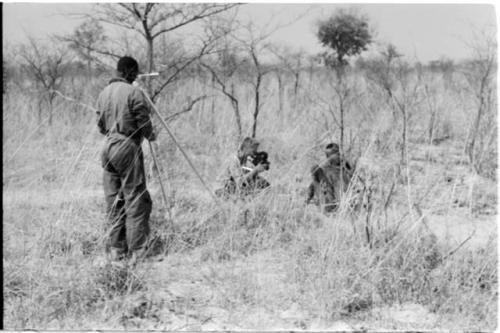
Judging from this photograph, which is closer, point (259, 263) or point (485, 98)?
point (259, 263)

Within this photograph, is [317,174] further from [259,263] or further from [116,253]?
[116,253]

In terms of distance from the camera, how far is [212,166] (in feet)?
20.1

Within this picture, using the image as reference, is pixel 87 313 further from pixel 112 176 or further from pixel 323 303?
pixel 323 303

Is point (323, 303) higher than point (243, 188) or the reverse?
the reverse

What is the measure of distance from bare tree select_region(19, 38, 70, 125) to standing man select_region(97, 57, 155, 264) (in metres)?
6.85

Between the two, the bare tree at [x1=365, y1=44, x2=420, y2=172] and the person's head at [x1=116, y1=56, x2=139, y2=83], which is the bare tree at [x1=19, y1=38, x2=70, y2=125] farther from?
the person's head at [x1=116, y1=56, x2=139, y2=83]

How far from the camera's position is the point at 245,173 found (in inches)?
187

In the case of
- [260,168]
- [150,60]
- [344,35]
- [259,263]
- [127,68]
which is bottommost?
[259,263]

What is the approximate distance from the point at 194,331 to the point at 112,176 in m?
1.25

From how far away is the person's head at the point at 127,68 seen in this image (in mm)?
3525

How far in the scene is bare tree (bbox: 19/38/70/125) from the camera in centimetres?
1015

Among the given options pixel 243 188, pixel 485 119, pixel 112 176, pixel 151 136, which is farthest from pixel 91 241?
pixel 485 119

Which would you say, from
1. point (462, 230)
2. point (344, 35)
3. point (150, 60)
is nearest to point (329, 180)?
point (462, 230)

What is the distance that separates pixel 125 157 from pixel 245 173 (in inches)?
57.3
